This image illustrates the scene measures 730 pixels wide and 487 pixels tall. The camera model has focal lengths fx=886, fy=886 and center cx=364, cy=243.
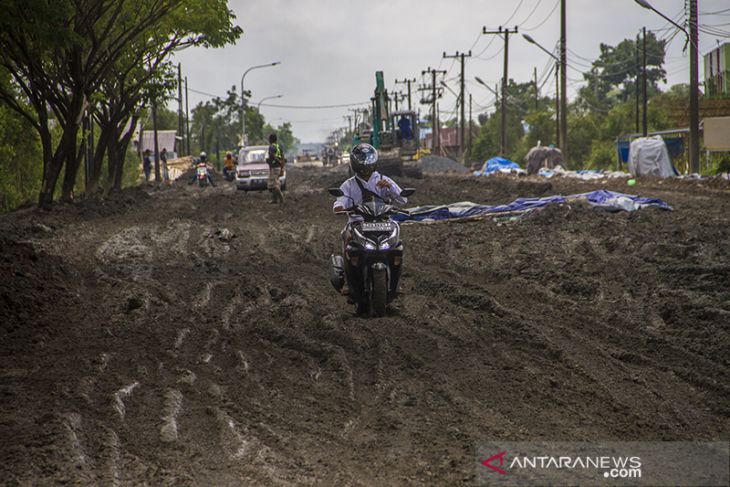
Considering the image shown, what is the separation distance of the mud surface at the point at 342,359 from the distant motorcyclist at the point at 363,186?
129cm

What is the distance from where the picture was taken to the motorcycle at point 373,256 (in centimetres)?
952

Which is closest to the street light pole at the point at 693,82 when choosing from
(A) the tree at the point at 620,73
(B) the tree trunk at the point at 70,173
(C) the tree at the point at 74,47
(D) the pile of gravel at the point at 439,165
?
(C) the tree at the point at 74,47

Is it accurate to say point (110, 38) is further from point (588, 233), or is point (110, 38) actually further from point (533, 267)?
point (533, 267)

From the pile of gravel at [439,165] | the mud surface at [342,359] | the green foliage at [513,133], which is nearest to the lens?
the mud surface at [342,359]

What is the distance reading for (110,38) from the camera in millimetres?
29156

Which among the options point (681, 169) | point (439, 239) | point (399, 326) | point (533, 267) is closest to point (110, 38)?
point (439, 239)

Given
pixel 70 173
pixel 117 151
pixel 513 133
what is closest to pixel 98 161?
pixel 70 173

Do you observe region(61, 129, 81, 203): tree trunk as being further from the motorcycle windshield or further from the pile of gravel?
the pile of gravel

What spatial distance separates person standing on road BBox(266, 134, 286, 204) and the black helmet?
47.3 feet

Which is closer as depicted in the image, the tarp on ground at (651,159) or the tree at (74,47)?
the tree at (74,47)

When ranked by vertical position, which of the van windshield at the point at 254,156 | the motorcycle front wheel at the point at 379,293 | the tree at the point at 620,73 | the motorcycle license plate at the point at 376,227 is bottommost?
the motorcycle front wheel at the point at 379,293

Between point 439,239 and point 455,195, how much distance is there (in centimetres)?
1295

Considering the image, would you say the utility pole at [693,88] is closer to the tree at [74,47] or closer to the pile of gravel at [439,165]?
the tree at [74,47]

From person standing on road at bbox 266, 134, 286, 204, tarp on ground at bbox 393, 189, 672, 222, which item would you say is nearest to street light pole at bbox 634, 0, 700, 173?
tarp on ground at bbox 393, 189, 672, 222
